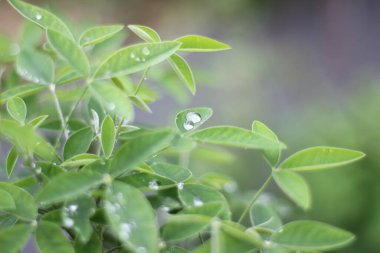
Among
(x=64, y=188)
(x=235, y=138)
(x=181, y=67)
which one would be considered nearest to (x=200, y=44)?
(x=181, y=67)

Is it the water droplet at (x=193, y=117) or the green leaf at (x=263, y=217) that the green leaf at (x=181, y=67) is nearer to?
the water droplet at (x=193, y=117)

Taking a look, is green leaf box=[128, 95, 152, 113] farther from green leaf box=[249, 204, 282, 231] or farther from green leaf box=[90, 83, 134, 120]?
green leaf box=[249, 204, 282, 231]

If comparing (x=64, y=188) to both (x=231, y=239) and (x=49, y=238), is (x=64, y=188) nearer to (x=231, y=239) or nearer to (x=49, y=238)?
(x=49, y=238)

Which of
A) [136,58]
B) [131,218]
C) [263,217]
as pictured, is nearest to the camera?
[131,218]

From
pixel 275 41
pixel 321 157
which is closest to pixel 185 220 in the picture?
pixel 321 157

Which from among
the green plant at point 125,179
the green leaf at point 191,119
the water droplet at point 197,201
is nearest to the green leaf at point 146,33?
the green plant at point 125,179
